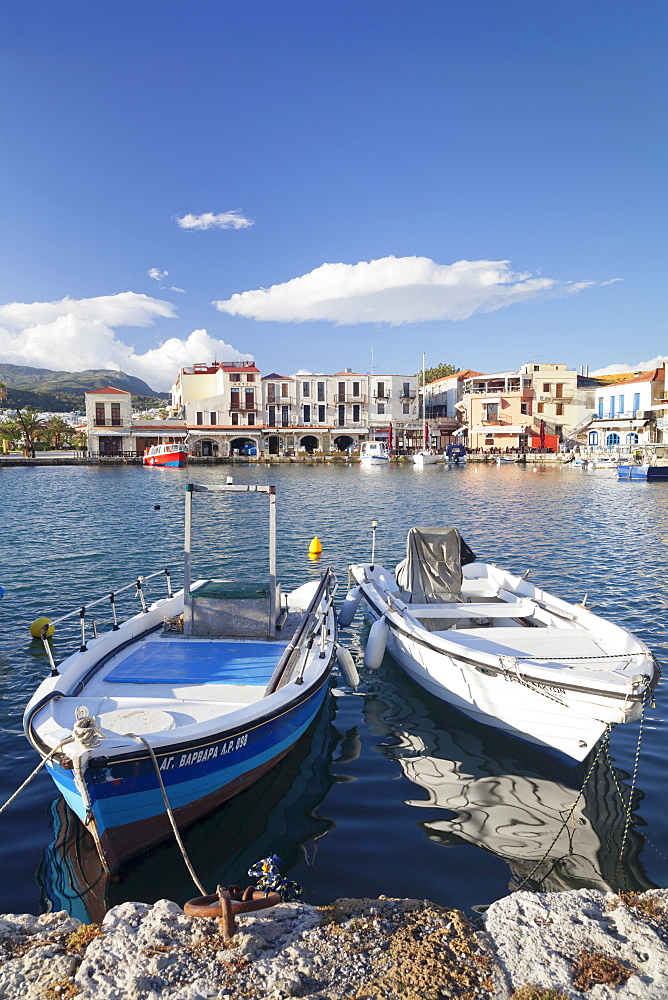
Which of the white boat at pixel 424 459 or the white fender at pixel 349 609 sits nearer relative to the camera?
the white fender at pixel 349 609

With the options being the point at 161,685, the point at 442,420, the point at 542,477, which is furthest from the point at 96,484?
the point at 442,420

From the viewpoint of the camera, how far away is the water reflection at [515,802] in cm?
623

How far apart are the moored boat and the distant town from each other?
7.54 m

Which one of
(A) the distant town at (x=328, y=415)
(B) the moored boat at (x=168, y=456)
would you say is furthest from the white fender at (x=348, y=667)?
(A) the distant town at (x=328, y=415)

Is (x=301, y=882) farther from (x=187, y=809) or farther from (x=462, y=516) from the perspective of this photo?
(x=462, y=516)

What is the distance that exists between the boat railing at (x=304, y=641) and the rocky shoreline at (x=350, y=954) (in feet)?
11.1

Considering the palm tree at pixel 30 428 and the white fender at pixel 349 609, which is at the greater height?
the palm tree at pixel 30 428

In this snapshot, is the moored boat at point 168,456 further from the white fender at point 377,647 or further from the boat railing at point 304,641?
the white fender at point 377,647

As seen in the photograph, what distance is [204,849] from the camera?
6387mm

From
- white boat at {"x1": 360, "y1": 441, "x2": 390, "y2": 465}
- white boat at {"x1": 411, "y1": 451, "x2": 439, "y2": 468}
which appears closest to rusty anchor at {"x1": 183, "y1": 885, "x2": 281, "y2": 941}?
white boat at {"x1": 411, "y1": 451, "x2": 439, "y2": 468}

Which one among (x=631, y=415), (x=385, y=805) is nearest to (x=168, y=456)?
(x=631, y=415)

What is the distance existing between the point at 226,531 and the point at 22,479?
3614 centimetres

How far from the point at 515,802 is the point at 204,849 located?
3890mm

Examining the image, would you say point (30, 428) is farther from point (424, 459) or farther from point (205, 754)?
point (205, 754)
